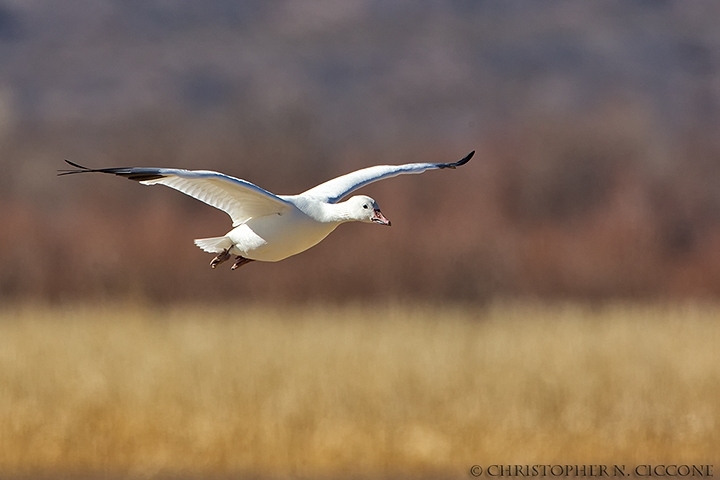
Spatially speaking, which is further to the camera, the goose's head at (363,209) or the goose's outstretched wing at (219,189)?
the goose's head at (363,209)

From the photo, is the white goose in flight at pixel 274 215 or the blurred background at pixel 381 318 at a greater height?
the white goose in flight at pixel 274 215

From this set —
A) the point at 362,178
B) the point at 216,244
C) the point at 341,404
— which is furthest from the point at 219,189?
the point at 341,404

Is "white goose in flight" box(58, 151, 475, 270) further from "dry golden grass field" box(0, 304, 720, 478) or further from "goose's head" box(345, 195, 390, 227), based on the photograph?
"dry golden grass field" box(0, 304, 720, 478)

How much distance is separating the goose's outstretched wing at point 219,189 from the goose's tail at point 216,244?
0.11 metres

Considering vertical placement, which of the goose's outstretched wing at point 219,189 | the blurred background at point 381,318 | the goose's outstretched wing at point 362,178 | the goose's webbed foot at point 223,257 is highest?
the goose's outstretched wing at point 219,189

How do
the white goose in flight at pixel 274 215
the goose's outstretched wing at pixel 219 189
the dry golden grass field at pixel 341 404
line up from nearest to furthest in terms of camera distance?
the goose's outstretched wing at pixel 219 189, the white goose in flight at pixel 274 215, the dry golden grass field at pixel 341 404

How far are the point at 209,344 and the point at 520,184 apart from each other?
18030 mm

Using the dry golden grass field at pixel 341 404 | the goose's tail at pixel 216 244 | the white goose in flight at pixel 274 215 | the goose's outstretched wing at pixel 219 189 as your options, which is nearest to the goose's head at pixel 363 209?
the white goose in flight at pixel 274 215

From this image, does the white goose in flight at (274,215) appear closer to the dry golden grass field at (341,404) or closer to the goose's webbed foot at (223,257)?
the goose's webbed foot at (223,257)

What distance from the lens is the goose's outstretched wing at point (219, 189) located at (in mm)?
6270

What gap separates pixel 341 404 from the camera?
13.3 meters

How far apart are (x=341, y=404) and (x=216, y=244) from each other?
6.37 meters

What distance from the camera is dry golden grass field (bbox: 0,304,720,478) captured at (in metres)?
13.0

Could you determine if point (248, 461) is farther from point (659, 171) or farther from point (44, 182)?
point (44, 182)
